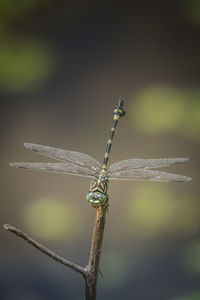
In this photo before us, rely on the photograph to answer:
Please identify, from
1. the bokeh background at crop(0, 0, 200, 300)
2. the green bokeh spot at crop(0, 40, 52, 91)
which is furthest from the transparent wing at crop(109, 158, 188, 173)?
the green bokeh spot at crop(0, 40, 52, 91)

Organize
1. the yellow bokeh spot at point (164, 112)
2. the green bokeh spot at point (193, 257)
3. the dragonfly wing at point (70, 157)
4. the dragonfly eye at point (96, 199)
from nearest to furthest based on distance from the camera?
1. the dragonfly eye at point (96, 199)
2. the dragonfly wing at point (70, 157)
3. the green bokeh spot at point (193, 257)
4. the yellow bokeh spot at point (164, 112)

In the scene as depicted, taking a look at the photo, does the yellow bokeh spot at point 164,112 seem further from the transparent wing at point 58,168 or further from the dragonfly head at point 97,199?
the dragonfly head at point 97,199

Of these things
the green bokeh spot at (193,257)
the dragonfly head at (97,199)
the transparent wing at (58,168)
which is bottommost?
the green bokeh spot at (193,257)

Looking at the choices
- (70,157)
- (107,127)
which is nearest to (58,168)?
(70,157)

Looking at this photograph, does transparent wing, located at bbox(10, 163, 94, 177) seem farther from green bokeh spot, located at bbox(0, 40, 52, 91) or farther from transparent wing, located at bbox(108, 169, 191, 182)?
green bokeh spot, located at bbox(0, 40, 52, 91)

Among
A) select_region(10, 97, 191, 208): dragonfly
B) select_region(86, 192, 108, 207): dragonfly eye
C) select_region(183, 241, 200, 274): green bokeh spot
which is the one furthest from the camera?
select_region(183, 241, 200, 274): green bokeh spot

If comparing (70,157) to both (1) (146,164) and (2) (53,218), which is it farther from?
(2) (53,218)

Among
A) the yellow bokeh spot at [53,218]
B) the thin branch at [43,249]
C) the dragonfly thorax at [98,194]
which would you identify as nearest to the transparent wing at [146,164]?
the dragonfly thorax at [98,194]

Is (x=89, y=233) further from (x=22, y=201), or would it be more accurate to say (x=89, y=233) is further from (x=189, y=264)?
(x=189, y=264)
